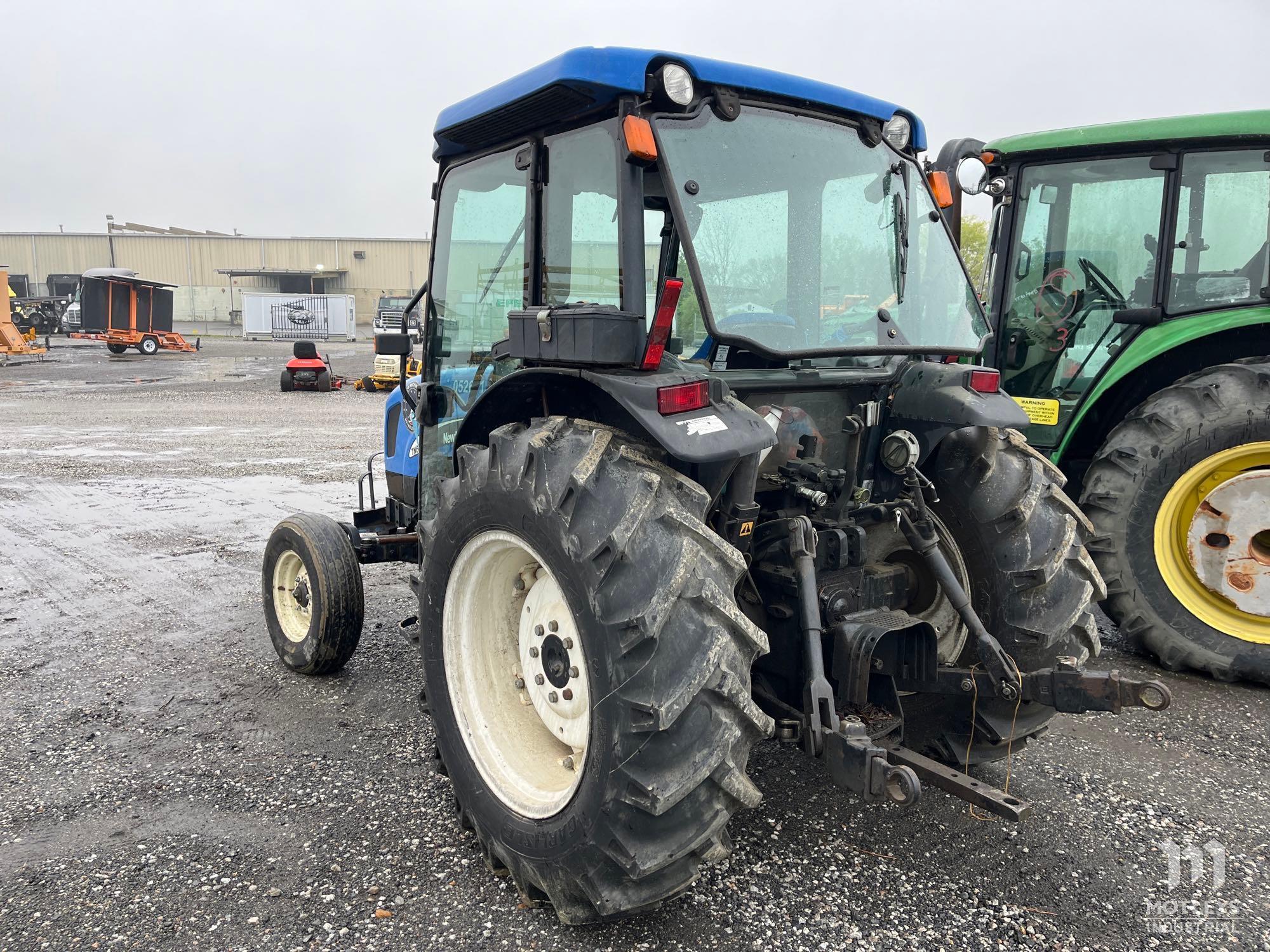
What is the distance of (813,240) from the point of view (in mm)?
2984

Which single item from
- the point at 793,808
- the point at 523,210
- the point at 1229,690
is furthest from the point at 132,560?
the point at 1229,690

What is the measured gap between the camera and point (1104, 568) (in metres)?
4.54

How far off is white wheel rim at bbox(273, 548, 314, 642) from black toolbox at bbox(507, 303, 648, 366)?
7.12 ft

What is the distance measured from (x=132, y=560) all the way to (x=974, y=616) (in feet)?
19.1

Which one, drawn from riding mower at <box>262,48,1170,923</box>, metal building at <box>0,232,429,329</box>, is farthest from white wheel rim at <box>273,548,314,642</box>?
metal building at <box>0,232,429,329</box>

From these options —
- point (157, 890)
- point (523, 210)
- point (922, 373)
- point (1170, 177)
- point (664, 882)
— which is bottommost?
point (157, 890)

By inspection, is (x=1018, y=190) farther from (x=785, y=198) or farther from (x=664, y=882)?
(x=664, y=882)

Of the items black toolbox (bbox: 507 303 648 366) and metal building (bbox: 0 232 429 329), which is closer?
black toolbox (bbox: 507 303 648 366)

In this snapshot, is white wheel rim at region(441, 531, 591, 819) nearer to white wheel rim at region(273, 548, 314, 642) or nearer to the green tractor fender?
white wheel rim at region(273, 548, 314, 642)

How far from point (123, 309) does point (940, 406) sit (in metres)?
31.9

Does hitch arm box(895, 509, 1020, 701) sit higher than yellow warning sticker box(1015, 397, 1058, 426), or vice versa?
yellow warning sticker box(1015, 397, 1058, 426)

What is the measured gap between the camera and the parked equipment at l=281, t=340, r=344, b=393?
19.1 meters

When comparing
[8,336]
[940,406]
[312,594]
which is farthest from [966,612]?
[8,336]
